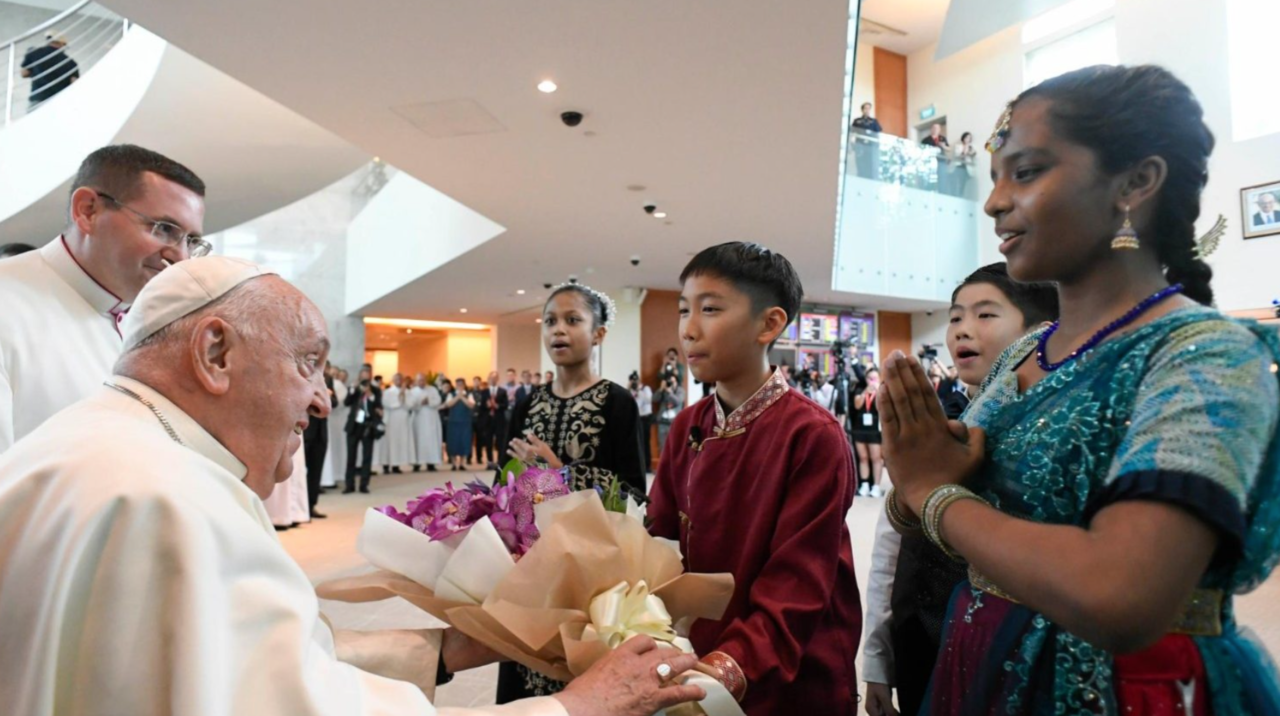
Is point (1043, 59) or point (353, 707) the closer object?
point (353, 707)

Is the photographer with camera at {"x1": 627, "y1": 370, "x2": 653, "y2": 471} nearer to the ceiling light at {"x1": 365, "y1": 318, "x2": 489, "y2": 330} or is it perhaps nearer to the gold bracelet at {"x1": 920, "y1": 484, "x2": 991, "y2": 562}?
the ceiling light at {"x1": 365, "y1": 318, "x2": 489, "y2": 330}

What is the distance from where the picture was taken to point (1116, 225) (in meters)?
0.82

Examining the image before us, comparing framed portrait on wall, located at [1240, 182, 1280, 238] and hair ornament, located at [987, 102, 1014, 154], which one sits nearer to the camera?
hair ornament, located at [987, 102, 1014, 154]

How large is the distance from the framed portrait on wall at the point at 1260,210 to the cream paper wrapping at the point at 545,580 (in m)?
12.3

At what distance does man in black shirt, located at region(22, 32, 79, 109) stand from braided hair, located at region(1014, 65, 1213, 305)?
10.0 metres

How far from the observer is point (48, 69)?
7996mm

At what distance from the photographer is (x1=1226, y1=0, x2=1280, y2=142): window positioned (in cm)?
999

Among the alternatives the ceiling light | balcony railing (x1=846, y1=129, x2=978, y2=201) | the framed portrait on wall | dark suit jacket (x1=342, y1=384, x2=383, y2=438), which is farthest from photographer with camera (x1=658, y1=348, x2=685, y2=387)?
the framed portrait on wall

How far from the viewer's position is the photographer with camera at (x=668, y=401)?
1196 centimetres

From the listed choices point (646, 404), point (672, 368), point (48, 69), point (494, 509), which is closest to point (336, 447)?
point (646, 404)

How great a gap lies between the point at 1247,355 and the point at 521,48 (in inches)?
165

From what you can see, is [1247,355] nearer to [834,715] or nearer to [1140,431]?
[1140,431]

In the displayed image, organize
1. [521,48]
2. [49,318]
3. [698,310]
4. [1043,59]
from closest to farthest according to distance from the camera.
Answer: [698,310] < [49,318] < [521,48] < [1043,59]

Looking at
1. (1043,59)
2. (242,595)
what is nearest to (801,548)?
(242,595)
